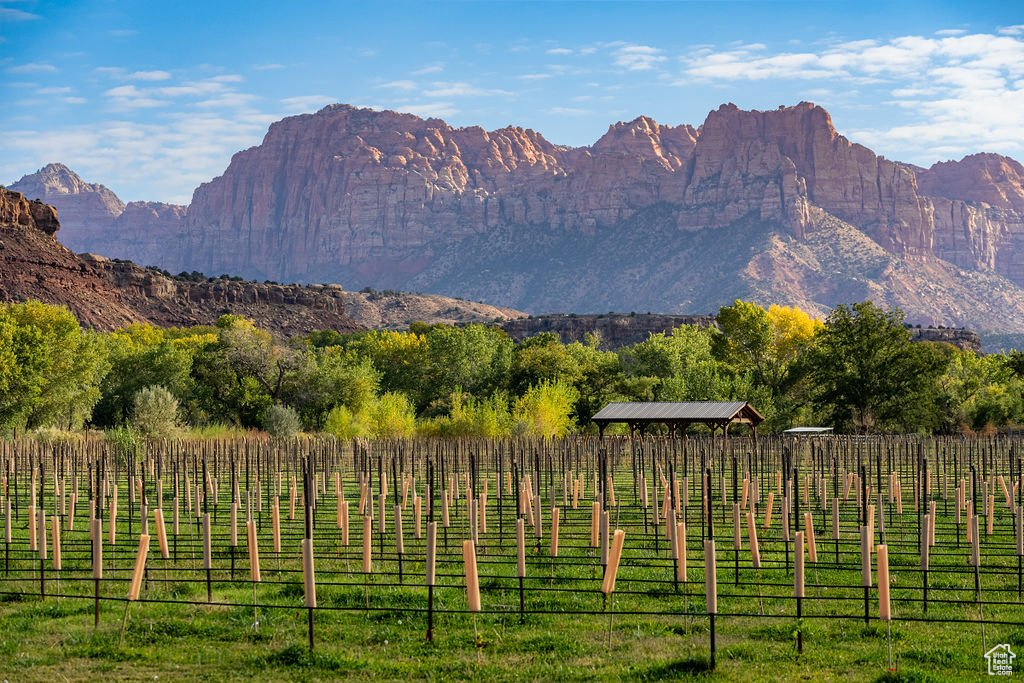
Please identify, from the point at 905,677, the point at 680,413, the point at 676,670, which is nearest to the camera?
the point at 905,677

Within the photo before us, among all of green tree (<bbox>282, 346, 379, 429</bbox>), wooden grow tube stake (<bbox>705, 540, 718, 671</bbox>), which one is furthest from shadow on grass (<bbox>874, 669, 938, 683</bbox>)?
green tree (<bbox>282, 346, 379, 429</bbox>)

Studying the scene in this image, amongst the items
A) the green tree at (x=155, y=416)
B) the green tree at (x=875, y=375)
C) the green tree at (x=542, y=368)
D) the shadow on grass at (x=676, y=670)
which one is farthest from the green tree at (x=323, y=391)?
the shadow on grass at (x=676, y=670)

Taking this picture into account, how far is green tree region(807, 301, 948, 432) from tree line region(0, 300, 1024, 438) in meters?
0.07

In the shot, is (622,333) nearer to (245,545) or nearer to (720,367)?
(720,367)

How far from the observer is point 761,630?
13.2 m

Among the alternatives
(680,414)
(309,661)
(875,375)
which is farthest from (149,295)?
(309,661)

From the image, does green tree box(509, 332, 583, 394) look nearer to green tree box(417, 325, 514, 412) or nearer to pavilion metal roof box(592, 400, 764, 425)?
green tree box(417, 325, 514, 412)

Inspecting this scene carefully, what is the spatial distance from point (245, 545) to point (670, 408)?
32.9 m

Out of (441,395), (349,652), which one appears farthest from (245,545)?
(441,395)

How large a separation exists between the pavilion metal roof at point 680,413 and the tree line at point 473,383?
16.1 feet

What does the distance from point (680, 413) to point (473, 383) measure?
25762 millimetres

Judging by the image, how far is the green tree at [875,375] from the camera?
61.3 meters

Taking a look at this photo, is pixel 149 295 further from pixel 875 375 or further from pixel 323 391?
pixel 875 375

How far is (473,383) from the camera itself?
7400cm
